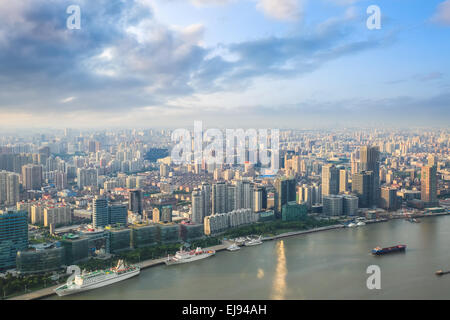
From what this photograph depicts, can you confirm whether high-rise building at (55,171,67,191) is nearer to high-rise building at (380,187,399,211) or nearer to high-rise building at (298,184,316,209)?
high-rise building at (298,184,316,209)

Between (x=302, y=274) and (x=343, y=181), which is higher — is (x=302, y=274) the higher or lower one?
the lower one

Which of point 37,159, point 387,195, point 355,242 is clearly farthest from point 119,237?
point 37,159

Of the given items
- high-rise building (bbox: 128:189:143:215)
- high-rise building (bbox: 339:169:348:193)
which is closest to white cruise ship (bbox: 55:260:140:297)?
high-rise building (bbox: 128:189:143:215)

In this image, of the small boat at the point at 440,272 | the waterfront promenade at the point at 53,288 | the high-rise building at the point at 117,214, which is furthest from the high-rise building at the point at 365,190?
the high-rise building at the point at 117,214

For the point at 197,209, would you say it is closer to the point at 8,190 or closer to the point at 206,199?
the point at 206,199

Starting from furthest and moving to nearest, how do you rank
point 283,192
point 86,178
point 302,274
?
point 86,178 → point 283,192 → point 302,274

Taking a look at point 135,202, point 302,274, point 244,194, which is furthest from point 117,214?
point 302,274

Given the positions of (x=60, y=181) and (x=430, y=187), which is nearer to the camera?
(x=430, y=187)
